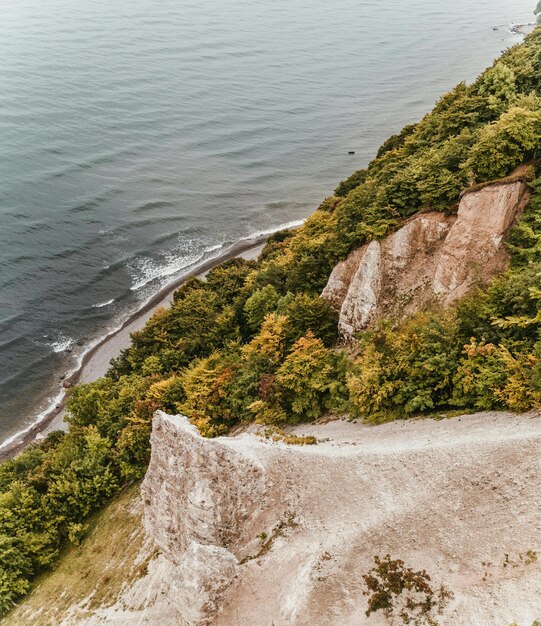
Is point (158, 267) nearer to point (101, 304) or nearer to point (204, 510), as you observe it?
point (101, 304)

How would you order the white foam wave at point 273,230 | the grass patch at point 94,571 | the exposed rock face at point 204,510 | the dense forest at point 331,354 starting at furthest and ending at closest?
the white foam wave at point 273,230, the grass patch at point 94,571, the dense forest at point 331,354, the exposed rock face at point 204,510

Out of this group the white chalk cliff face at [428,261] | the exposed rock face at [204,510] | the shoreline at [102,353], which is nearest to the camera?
the exposed rock face at [204,510]

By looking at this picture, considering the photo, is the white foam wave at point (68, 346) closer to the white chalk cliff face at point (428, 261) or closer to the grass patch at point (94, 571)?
the grass patch at point (94, 571)

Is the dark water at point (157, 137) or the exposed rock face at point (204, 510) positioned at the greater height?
the dark water at point (157, 137)

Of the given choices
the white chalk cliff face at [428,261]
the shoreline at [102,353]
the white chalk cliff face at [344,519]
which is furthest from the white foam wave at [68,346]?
the white chalk cliff face at [428,261]

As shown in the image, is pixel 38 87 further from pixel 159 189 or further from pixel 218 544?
pixel 218 544

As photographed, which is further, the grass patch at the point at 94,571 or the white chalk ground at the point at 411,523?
the grass patch at the point at 94,571
